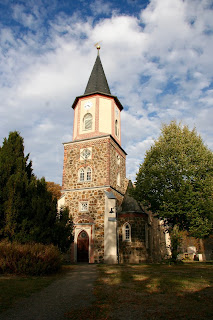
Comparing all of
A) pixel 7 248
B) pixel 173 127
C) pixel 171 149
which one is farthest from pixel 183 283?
pixel 173 127

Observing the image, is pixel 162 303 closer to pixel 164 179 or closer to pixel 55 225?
pixel 55 225

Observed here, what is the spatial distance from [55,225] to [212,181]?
40.1ft

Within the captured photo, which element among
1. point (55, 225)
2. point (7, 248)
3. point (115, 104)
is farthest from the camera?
point (115, 104)

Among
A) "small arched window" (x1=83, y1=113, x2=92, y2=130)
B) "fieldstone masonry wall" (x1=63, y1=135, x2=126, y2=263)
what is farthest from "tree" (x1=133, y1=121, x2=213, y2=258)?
"small arched window" (x1=83, y1=113, x2=92, y2=130)

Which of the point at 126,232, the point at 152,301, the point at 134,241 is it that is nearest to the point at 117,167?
the point at 126,232

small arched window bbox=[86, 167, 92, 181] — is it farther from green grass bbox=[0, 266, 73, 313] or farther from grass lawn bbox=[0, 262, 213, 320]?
grass lawn bbox=[0, 262, 213, 320]

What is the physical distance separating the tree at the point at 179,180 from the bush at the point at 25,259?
1052 centimetres

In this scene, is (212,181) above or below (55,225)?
above

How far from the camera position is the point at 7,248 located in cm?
1066

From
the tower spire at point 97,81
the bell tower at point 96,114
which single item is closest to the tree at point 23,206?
the bell tower at point 96,114

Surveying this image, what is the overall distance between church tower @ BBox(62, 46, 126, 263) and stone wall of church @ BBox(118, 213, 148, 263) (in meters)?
1.14

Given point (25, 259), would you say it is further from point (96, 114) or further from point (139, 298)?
point (96, 114)

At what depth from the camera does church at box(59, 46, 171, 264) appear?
21.0 m

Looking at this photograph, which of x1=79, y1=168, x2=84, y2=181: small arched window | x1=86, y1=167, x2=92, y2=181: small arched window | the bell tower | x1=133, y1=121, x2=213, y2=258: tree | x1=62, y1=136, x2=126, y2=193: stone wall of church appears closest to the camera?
x1=133, y1=121, x2=213, y2=258: tree
